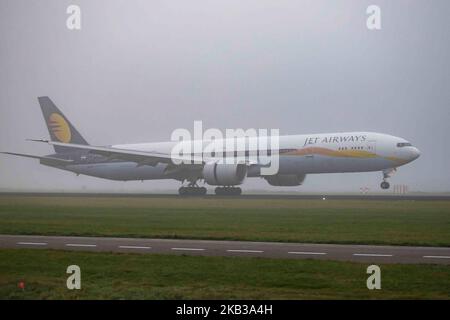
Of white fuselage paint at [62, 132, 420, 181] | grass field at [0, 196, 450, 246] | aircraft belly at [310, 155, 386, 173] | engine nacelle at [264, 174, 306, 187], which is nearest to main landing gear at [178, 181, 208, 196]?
white fuselage paint at [62, 132, 420, 181]

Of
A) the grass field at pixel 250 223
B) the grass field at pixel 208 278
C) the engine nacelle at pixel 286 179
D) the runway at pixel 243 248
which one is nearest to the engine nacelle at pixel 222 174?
the engine nacelle at pixel 286 179

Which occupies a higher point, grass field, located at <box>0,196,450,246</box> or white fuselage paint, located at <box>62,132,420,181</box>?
white fuselage paint, located at <box>62,132,420,181</box>

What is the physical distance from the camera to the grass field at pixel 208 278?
503 inches

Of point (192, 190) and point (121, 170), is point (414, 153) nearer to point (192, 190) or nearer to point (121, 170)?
point (192, 190)

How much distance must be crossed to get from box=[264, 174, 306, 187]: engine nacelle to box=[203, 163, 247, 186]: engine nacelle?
20.3 feet

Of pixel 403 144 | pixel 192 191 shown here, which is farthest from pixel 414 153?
pixel 192 191

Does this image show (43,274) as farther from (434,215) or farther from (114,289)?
(434,215)

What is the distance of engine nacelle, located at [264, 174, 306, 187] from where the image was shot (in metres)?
59.8

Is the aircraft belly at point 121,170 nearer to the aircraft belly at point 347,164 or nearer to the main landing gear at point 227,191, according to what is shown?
the main landing gear at point 227,191

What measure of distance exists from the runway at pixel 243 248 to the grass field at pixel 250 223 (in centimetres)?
133

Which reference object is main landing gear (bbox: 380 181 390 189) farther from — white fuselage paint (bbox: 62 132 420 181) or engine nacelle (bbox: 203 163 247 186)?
engine nacelle (bbox: 203 163 247 186)

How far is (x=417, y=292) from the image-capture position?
12906 millimetres
